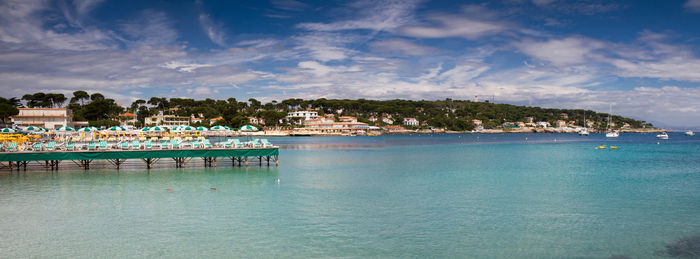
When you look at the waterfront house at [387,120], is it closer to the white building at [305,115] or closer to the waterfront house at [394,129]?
the waterfront house at [394,129]

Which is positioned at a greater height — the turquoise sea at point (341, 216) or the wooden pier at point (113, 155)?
the wooden pier at point (113, 155)

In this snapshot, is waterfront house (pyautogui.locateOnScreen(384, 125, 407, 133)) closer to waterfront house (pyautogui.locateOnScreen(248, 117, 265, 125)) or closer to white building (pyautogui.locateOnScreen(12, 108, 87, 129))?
waterfront house (pyautogui.locateOnScreen(248, 117, 265, 125))

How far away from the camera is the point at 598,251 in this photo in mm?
12320

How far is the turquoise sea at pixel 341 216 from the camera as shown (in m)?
12.5

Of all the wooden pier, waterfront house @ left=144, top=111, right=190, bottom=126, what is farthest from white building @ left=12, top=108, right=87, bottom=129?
the wooden pier

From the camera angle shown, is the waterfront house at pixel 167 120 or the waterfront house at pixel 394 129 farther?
the waterfront house at pixel 394 129

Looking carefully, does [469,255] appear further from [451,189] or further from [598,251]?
[451,189]

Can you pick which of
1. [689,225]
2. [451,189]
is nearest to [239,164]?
[451,189]

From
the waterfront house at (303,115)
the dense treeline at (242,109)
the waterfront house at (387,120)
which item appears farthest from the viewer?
the waterfront house at (387,120)

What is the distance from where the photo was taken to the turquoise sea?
12.5 metres

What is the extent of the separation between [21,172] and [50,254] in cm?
2328

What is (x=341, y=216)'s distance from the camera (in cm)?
1644

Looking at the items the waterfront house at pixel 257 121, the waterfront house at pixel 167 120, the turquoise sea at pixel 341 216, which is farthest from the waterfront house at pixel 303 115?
the turquoise sea at pixel 341 216

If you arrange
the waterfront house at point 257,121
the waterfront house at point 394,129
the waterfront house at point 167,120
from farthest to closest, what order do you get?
the waterfront house at point 394,129 < the waterfront house at point 257,121 < the waterfront house at point 167,120
